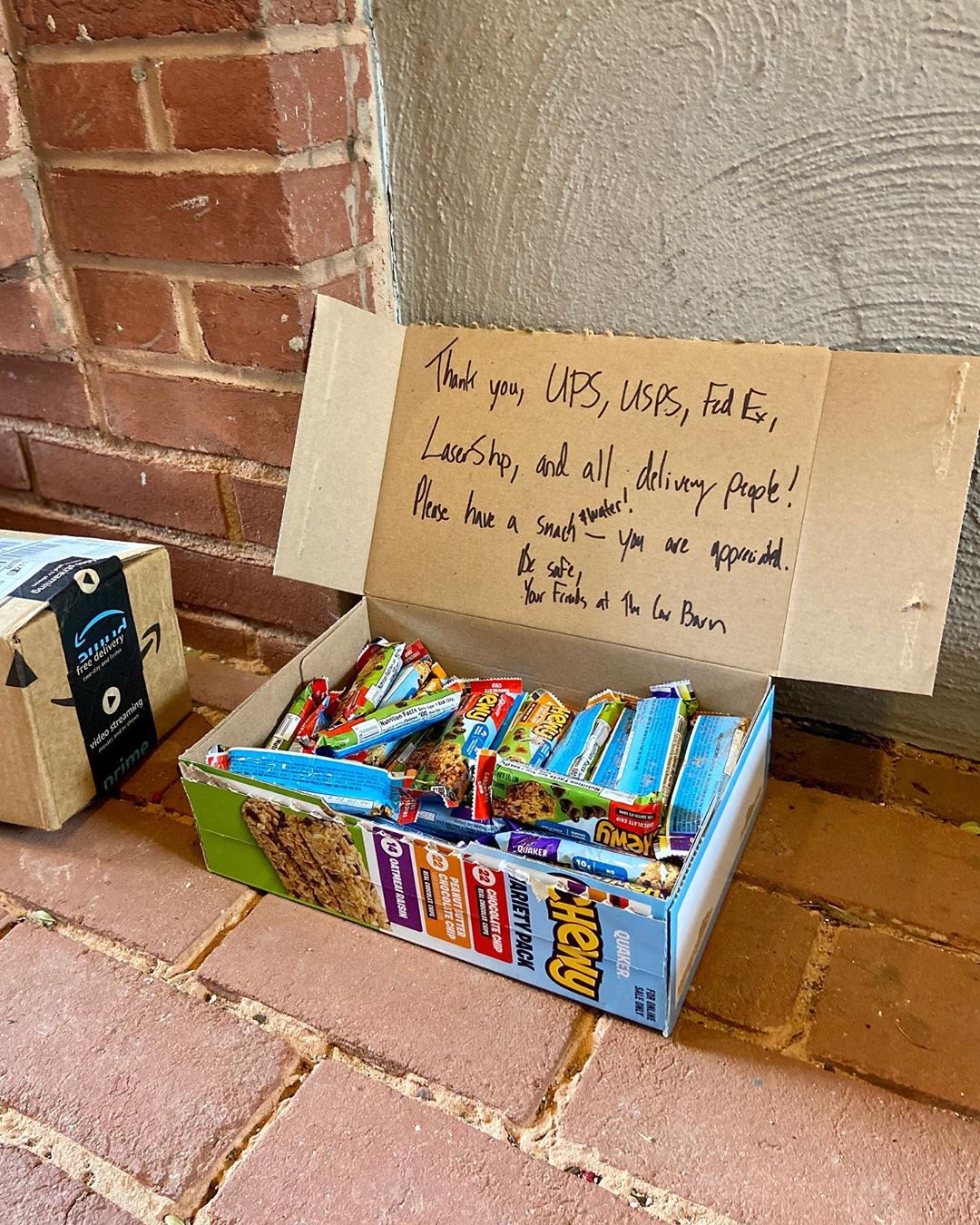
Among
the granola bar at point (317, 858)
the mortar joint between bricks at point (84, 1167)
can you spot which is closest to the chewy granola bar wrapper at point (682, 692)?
the granola bar at point (317, 858)

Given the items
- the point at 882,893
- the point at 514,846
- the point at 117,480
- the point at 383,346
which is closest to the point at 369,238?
the point at 383,346

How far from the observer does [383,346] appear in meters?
1.05

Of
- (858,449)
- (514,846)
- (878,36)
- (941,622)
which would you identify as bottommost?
(514,846)

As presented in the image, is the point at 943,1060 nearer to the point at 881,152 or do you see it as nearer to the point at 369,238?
the point at 881,152

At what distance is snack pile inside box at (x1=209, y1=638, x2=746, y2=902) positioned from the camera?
2.63 ft

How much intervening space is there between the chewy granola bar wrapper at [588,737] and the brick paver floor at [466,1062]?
0.18 meters

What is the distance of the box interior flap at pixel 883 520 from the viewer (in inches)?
32.9

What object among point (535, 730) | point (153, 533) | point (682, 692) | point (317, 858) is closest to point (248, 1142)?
point (317, 858)

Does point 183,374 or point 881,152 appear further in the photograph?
point 183,374

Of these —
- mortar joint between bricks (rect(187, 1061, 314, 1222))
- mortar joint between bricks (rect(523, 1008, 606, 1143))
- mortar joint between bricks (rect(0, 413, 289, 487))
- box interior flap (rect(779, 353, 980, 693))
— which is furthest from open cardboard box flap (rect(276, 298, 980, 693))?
mortar joint between bricks (rect(187, 1061, 314, 1222))

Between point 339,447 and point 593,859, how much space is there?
0.53 metres

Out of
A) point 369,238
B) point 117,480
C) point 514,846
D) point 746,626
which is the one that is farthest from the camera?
point 117,480

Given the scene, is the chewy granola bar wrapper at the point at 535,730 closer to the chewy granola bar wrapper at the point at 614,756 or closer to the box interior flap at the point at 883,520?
the chewy granola bar wrapper at the point at 614,756

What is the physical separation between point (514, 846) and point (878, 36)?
74 centimetres
